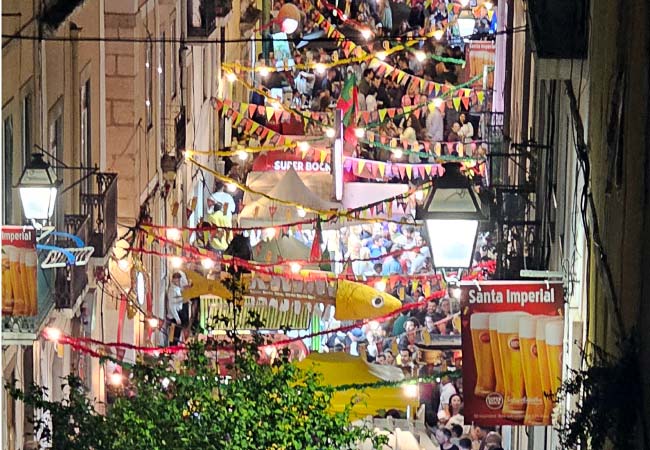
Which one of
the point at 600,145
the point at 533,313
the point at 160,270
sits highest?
the point at 600,145

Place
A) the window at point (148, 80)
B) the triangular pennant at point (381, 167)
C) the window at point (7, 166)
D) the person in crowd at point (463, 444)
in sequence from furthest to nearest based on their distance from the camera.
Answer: the triangular pennant at point (381, 167) → the window at point (148, 80) → the person in crowd at point (463, 444) → the window at point (7, 166)

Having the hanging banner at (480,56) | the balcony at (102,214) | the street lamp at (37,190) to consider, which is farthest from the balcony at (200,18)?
the street lamp at (37,190)

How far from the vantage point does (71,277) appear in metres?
18.8

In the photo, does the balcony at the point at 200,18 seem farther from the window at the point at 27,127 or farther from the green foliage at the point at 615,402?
the green foliage at the point at 615,402

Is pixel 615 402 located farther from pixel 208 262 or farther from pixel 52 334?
pixel 208 262

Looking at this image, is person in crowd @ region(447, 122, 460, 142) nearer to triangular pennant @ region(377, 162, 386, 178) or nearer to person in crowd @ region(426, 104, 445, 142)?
person in crowd @ region(426, 104, 445, 142)

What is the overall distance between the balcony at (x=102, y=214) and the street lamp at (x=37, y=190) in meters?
3.77

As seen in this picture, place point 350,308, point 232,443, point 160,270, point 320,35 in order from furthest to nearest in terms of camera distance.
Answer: point 320,35 → point 160,270 → point 350,308 → point 232,443

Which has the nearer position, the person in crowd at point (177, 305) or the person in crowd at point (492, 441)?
the person in crowd at point (492, 441)

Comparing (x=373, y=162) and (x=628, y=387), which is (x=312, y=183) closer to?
(x=373, y=162)

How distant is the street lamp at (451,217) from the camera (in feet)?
34.4

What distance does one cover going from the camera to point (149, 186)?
27.1 meters

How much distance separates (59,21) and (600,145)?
10944 millimetres

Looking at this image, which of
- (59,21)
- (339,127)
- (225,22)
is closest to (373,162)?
(339,127)
